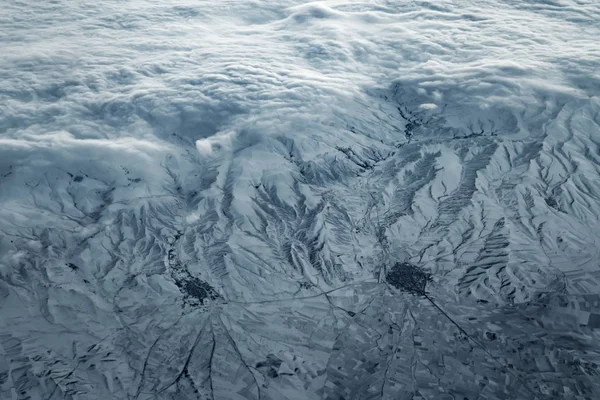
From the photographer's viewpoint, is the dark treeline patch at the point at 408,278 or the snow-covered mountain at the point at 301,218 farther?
the dark treeline patch at the point at 408,278

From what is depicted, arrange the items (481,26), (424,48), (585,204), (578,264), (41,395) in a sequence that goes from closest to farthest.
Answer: (41,395) < (578,264) < (585,204) < (424,48) < (481,26)

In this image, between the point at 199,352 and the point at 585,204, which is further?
the point at 585,204

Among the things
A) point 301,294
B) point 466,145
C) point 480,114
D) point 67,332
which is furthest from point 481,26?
point 67,332

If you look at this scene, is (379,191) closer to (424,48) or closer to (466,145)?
(466,145)

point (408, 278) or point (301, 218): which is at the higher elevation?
point (301, 218)

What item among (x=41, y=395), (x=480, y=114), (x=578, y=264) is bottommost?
(x=41, y=395)

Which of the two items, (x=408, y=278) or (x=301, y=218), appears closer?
(x=408, y=278)

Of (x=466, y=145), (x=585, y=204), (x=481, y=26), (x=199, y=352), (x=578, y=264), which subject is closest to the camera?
(x=199, y=352)

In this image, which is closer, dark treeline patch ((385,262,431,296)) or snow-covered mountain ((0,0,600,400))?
snow-covered mountain ((0,0,600,400))
